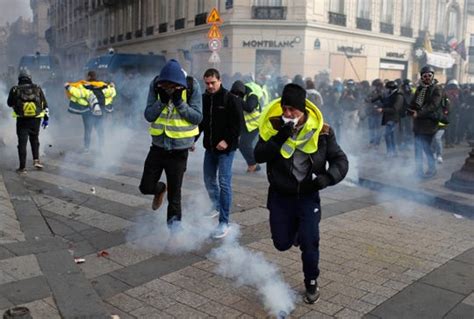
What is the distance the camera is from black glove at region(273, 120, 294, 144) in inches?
138

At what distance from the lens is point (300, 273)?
4.35 meters

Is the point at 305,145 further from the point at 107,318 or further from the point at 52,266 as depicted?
the point at 52,266

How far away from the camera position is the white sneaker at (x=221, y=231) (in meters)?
5.18

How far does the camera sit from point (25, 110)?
27.3 feet

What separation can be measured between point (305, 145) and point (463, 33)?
32.7 metres

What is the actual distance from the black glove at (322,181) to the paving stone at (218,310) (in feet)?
3.36

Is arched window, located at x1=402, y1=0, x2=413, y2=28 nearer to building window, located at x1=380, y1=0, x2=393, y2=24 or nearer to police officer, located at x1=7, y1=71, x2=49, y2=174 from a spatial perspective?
building window, located at x1=380, y1=0, x2=393, y2=24

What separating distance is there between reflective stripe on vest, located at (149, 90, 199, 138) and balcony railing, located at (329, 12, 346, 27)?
1877 cm

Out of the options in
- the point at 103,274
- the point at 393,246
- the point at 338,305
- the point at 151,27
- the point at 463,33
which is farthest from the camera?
the point at 463,33

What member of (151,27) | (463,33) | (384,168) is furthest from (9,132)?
(463,33)

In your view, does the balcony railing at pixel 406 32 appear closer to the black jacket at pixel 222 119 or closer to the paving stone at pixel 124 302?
the black jacket at pixel 222 119

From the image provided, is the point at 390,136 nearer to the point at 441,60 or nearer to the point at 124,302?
the point at 124,302

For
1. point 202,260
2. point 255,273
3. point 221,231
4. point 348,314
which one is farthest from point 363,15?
point 348,314

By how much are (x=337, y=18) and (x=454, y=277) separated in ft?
64.3
